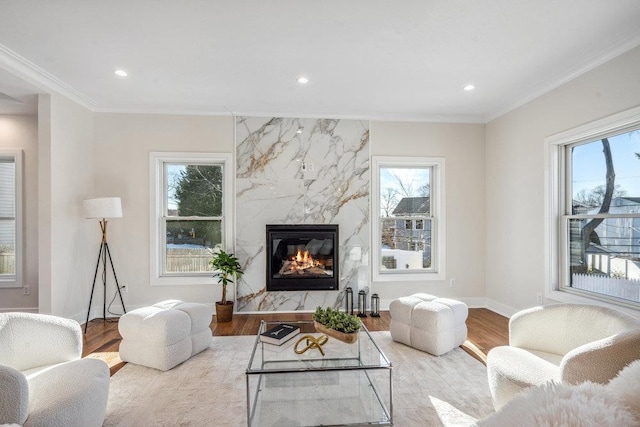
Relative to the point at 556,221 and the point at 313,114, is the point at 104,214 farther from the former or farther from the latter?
the point at 556,221

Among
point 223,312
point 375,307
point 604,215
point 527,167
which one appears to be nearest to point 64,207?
point 223,312

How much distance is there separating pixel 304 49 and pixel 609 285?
3.50 m

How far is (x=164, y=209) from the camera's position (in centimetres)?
421

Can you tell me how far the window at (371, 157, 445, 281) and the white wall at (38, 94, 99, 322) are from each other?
3.79 m

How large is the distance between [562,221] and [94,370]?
424cm

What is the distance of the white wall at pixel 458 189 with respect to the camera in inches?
171

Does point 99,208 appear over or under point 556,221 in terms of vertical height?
over

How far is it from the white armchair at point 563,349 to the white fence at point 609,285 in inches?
45.5

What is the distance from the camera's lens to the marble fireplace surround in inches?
163

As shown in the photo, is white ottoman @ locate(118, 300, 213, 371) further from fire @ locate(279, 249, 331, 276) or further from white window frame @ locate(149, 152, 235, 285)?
fire @ locate(279, 249, 331, 276)

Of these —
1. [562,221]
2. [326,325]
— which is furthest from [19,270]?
[562,221]

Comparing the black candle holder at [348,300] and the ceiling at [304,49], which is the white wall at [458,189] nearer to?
the ceiling at [304,49]

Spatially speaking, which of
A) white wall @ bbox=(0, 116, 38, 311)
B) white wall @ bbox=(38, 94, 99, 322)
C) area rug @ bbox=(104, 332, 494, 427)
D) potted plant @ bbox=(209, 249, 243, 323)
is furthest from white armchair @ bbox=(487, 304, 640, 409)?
white wall @ bbox=(0, 116, 38, 311)

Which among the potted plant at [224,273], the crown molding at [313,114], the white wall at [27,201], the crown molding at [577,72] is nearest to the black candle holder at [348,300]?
the potted plant at [224,273]
